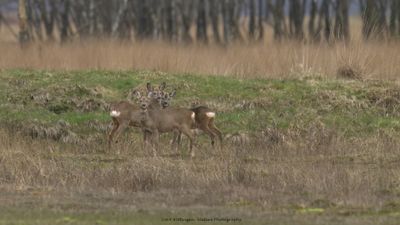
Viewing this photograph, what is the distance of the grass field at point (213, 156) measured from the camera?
13.3 metres

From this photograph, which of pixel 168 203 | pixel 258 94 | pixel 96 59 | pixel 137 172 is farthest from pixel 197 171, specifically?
pixel 96 59

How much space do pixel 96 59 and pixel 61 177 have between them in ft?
42.4

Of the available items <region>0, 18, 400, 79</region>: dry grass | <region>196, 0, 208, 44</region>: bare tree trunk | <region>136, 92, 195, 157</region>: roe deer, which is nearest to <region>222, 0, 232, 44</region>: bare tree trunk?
<region>196, 0, 208, 44</region>: bare tree trunk

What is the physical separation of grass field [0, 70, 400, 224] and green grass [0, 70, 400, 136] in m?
0.03

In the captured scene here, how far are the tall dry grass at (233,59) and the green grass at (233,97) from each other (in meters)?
1.48

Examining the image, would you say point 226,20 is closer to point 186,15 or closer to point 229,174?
point 186,15

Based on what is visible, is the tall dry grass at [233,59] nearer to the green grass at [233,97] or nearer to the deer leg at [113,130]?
the green grass at [233,97]

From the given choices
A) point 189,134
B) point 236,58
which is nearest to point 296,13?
point 236,58

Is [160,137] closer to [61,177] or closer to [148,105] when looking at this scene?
[148,105]

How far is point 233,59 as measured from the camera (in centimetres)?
2852

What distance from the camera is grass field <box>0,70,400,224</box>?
1332cm

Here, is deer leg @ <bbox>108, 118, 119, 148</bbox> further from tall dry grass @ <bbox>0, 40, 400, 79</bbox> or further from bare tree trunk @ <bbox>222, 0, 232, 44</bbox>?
bare tree trunk @ <bbox>222, 0, 232, 44</bbox>

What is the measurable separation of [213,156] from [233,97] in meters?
5.26

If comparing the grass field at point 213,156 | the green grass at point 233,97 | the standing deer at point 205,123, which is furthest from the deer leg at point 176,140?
the green grass at point 233,97
